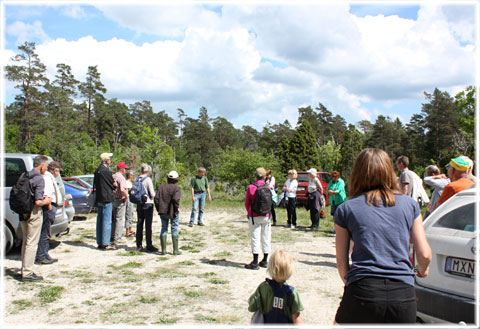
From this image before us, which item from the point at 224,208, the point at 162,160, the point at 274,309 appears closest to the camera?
the point at 274,309

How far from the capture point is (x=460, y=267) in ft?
11.2

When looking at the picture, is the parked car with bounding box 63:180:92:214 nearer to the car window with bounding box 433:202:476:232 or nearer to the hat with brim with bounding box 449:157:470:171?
the hat with brim with bounding box 449:157:470:171

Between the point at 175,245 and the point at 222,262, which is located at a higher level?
the point at 175,245

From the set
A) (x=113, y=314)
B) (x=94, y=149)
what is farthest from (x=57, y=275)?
(x=94, y=149)

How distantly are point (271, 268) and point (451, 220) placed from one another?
73.4 inches

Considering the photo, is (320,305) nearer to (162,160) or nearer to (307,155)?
(162,160)

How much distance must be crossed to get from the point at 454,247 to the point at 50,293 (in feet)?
16.3

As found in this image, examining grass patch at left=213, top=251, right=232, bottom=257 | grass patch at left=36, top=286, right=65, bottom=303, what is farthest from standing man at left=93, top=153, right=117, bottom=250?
→ grass patch at left=36, top=286, right=65, bottom=303

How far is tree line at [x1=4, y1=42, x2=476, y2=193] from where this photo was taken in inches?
1272

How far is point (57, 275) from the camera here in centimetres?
643

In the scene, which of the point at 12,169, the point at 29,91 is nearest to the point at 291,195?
the point at 12,169

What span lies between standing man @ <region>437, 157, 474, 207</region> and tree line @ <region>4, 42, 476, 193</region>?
16.7 metres

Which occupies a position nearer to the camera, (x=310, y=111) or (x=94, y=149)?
(x=94, y=149)

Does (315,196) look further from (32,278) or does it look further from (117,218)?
(32,278)
